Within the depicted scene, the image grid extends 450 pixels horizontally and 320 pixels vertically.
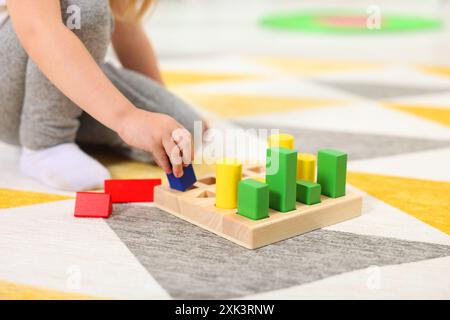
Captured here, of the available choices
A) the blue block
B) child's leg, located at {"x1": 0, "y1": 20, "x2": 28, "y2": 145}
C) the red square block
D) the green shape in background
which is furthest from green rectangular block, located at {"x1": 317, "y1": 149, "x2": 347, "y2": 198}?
the green shape in background

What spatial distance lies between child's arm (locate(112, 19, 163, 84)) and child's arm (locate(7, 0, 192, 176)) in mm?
369

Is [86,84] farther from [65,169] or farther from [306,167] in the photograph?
[306,167]

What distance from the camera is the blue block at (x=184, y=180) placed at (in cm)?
76

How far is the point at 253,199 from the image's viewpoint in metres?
0.68

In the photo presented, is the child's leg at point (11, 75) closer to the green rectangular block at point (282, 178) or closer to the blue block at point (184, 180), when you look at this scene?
the blue block at point (184, 180)

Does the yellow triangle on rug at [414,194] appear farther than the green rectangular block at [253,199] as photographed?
Yes

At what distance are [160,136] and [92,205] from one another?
13 cm

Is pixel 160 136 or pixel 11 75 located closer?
pixel 160 136

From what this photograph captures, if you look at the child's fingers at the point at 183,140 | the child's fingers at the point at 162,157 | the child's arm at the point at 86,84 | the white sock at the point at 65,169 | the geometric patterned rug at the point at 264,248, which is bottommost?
the geometric patterned rug at the point at 264,248

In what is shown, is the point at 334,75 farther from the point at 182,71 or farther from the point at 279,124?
the point at 279,124

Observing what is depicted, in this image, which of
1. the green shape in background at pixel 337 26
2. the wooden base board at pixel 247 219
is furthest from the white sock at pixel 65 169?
the green shape in background at pixel 337 26

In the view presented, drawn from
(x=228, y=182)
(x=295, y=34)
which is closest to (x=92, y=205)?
(x=228, y=182)

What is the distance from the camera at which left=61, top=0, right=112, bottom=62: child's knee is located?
83 cm
